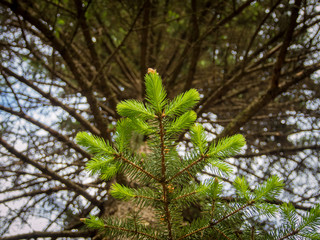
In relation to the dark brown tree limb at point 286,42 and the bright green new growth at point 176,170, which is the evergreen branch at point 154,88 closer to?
the bright green new growth at point 176,170

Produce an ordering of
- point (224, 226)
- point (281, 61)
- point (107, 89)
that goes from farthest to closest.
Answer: point (107, 89) < point (281, 61) < point (224, 226)

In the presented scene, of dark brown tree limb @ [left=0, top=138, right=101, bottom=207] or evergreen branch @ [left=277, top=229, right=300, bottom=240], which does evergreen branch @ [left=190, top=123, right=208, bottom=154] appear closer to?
evergreen branch @ [left=277, top=229, right=300, bottom=240]

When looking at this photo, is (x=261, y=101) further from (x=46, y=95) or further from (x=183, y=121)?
(x=46, y=95)

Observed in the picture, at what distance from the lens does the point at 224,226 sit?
981 millimetres

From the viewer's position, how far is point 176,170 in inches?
39.1

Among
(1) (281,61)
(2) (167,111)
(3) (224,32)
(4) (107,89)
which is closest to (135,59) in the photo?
(3) (224,32)

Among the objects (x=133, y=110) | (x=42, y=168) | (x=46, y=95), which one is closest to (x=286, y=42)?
(x=133, y=110)

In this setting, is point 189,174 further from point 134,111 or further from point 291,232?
point 291,232

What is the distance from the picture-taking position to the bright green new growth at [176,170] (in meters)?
0.88

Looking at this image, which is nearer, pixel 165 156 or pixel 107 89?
pixel 165 156

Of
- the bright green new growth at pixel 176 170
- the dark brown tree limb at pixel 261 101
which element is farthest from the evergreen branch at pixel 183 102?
the dark brown tree limb at pixel 261 101

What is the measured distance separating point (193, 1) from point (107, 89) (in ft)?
5.62

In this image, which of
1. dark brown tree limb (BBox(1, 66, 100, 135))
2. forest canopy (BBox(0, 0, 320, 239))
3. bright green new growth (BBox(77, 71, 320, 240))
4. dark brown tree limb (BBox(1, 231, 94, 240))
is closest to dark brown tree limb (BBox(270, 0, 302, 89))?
forest canopy (BBox(0, 0, 320, 239))

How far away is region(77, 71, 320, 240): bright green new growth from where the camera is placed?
2.88 feet
